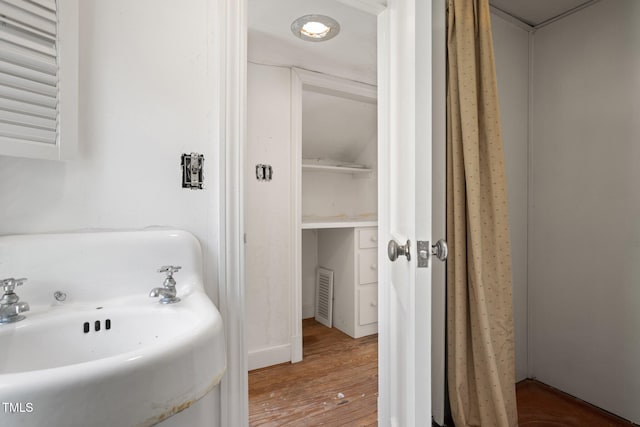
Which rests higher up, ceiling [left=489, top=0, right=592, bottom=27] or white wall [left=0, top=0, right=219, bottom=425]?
ceiling [left=489, top=0, right=592, bottom=27]

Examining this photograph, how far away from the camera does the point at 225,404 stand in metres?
1.07

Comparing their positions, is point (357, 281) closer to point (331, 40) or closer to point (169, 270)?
point (331, 40)

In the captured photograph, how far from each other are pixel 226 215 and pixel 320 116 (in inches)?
77.5

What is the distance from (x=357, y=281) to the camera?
263 centimetres

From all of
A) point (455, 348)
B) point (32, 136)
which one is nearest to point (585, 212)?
point (455, 348)

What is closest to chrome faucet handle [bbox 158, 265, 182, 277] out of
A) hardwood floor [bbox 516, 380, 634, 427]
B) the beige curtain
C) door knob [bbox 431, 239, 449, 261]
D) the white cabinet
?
door knob [bbox 431, 239, 449, 261]

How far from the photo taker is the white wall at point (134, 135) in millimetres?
854

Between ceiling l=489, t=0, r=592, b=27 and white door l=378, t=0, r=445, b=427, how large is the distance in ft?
2.40

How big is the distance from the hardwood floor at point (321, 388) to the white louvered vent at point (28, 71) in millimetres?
1540

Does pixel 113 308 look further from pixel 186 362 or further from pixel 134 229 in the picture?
pixel 186 362

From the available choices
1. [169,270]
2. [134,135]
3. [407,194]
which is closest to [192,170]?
[134,135]

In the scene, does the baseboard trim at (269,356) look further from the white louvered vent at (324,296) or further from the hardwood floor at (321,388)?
the white louvered vent at (324,296)

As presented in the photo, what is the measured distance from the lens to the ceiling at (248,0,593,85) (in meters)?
1.61

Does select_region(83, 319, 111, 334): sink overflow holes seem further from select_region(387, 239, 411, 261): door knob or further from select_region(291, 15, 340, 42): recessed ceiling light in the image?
select_region(291, 15, 340, 42): recessed ceiling light
